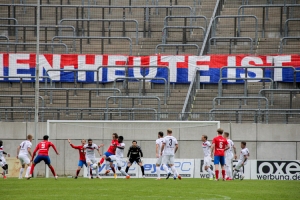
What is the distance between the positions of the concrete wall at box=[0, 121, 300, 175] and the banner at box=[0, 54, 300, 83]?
3.80 meters

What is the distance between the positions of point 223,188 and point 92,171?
10.8 metres

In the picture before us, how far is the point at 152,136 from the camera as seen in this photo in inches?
1304

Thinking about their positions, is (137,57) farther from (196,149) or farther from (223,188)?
(223,188)

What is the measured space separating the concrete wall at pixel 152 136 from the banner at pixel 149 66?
380cm

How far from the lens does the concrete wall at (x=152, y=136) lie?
32.7m

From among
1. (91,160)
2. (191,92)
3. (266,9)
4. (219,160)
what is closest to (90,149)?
(91,160)

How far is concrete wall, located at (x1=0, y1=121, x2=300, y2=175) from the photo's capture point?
32.7 metres

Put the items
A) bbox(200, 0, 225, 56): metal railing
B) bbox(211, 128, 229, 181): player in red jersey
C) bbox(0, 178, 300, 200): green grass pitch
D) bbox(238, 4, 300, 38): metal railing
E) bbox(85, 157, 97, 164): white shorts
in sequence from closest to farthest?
bbox(0, 178, 300, 200): green grass pitch → bbox(211, 128, 229, 181): player in red jersey → bbox(85, 157, 97, 164): white shorts → bbox(200, 0, 225, 56): metal railing → bbox(238, 4, 300, 38): metal railing

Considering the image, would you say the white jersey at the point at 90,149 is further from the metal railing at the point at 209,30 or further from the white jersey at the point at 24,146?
the metal railing at the point at 209,30

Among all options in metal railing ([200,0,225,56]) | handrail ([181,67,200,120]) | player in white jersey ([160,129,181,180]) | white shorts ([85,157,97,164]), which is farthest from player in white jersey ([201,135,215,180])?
metal railing ([200,0,225,56])

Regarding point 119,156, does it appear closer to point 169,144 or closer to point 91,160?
point 91,160

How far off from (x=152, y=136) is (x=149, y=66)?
414 centimetres

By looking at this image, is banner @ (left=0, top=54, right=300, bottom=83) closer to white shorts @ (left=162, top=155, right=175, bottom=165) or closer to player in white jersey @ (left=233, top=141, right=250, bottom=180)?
player in white jersey @ (left=233, top=141, right=250, bottom=180)

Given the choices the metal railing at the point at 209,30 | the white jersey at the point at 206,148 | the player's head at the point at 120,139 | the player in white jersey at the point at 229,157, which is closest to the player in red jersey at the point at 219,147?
the player in white jersey at the point at 229,157
